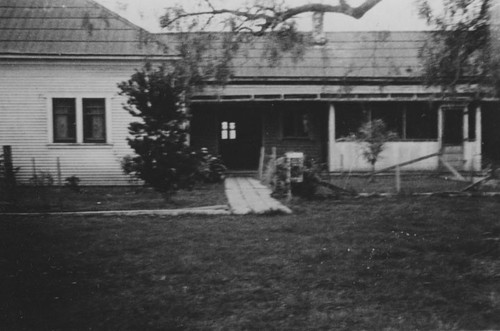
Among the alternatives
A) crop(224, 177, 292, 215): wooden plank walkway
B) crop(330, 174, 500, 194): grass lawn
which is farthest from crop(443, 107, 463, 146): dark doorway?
crop(224, 177, 292, 215): wooden plank walkway

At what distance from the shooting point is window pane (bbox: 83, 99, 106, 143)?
1608 centimetres

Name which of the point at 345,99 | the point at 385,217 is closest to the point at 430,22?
the point at 385,217

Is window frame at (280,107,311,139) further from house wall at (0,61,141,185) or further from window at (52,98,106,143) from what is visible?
window at (52,98,106,143)

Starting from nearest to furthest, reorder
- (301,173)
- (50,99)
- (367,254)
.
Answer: (367,254) < (301,173) < (50,99)

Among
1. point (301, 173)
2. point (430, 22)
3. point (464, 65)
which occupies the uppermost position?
point (430, 22)

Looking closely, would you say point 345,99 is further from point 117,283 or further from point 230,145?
point 117,283

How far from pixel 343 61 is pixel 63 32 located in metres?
11.2

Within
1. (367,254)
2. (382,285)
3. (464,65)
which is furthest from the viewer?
(464,65)

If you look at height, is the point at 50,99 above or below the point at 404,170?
above

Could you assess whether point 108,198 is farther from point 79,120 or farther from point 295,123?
point 295,123

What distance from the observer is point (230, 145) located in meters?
20.6

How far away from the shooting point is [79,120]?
52.4ft

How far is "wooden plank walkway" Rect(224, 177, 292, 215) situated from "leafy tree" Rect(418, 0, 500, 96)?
12.5ft

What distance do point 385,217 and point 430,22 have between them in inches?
140
